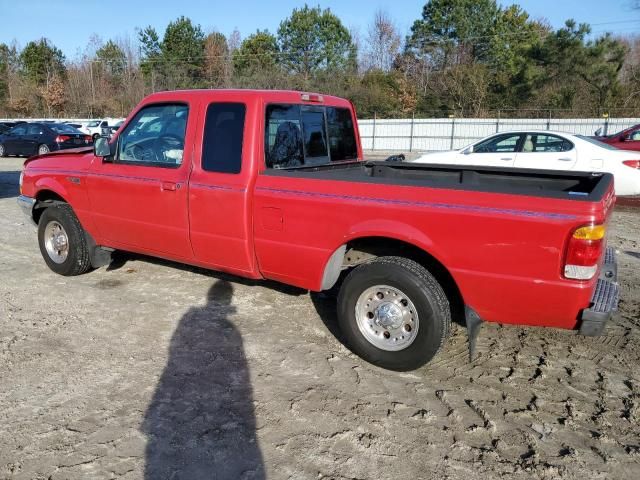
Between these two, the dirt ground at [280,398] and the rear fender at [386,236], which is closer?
the dirt ground at [280,398]

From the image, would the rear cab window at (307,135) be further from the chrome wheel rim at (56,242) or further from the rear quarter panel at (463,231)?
the chrome wheel rim at (56,242)

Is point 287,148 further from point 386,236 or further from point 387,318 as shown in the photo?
point 387,318

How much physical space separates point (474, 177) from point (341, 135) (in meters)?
1.40

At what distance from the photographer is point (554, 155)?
1042cm

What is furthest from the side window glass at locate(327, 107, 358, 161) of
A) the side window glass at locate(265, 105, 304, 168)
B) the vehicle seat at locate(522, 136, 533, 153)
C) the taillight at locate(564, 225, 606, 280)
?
the vehicle seat at locate(522, 136, 533, 153)

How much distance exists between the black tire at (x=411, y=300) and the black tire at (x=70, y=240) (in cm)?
321

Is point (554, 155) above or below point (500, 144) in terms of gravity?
below

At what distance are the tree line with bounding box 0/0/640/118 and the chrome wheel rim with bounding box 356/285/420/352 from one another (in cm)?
3205

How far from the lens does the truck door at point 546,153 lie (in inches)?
407

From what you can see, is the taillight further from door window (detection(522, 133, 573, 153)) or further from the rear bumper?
door window (detection(522, 133, 573, 153))

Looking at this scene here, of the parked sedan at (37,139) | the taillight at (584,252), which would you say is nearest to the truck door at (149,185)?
the taillight at (584,252)

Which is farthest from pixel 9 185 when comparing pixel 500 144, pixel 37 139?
pixel 500 144

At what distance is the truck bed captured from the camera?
3.40 metres

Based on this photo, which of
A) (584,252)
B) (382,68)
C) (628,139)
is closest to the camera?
(584,252)
